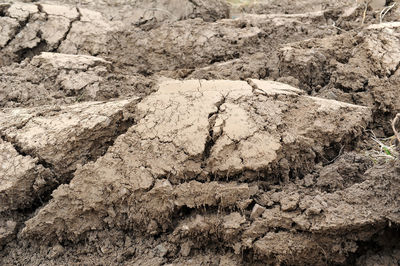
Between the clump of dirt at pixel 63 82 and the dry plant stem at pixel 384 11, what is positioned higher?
the dry plant stem at pixel 384 11

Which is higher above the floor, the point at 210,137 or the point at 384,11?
the point at 384,11

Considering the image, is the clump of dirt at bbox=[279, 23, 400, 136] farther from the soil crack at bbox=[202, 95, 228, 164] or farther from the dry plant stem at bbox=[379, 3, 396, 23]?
the soil crack at bbox=[202, 95, 228, 164]

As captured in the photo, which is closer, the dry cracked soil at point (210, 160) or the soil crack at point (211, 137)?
the dry cracked soil at point (210, 160)

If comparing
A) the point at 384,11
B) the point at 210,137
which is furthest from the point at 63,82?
the point at 384,11

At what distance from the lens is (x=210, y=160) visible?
2.23 meters

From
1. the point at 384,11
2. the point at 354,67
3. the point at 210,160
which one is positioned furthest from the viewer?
the point at 384,11

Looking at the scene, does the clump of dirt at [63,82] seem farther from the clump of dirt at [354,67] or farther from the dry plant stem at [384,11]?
the dry plant stem at [384,11]

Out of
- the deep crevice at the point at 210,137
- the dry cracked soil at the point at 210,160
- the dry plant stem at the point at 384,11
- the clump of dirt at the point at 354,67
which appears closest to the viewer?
the dry cracked soil at the point at 210,160

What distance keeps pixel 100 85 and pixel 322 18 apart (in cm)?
204

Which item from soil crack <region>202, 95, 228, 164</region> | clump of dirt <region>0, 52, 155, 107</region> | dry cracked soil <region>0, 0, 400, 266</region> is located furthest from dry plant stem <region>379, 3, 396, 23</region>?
clump of dirt <region>0, 52, 155, 107</region>

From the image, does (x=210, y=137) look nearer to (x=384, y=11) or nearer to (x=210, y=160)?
(x=210, y=160)

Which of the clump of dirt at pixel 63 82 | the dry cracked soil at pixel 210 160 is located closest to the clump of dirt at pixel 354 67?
the dry cracked soil at pixel 210 160

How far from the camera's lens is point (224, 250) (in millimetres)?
2104

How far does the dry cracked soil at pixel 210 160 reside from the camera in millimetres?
2006
